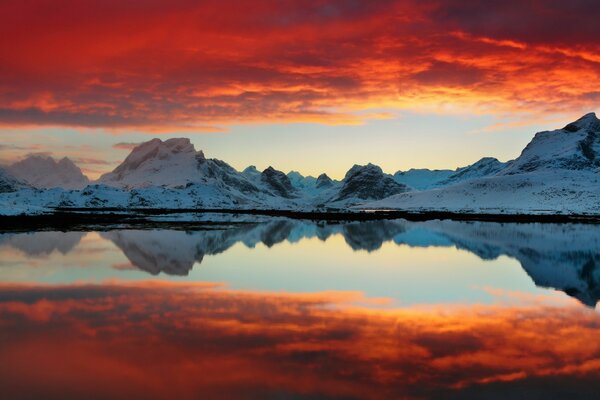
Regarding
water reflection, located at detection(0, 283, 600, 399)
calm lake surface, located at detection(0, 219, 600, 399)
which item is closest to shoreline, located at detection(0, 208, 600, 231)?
calm lake surface, located at detection(0, 219, 600, 399)

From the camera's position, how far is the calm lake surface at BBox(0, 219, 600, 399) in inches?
485

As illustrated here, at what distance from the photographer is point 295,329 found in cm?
1720

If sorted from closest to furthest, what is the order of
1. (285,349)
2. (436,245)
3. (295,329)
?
(285,349) → (295,329) → (436,245)

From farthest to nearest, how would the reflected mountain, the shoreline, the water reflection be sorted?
the shoreline
the reflected mountain
the water reflection

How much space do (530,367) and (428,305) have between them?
7.80m

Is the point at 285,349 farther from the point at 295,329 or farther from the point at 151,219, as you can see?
the point at 151,219

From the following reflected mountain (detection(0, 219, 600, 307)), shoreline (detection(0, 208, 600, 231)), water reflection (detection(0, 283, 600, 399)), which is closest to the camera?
water reflection (detection(0, 283, 600, 399))

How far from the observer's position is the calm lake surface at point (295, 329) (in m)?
12.3

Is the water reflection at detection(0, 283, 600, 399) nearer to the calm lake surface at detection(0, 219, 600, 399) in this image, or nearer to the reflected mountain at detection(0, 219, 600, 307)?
the calm lake surface at detection(0, 219, 600, 399)

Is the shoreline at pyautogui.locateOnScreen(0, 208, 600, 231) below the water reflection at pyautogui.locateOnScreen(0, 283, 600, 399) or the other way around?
the other way around

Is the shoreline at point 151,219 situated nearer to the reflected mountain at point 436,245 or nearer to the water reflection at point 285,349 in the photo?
the reflected mountain at point 436,245

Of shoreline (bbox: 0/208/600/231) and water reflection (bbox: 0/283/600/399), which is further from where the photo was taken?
shoreline (bbox: 0/208/600/231)

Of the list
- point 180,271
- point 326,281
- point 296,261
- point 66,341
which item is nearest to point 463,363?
point 66,341

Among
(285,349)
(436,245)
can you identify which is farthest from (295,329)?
(436,245)
